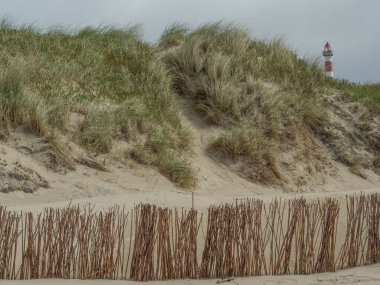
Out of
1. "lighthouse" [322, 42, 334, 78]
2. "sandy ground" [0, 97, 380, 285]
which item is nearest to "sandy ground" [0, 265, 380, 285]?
"sandy ground" [0, 97, 380, 285]

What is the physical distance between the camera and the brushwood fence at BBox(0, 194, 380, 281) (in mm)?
5422

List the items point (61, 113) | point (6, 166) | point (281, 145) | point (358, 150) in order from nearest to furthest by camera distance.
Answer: point (6, 166)
point (61, 113)
point (281, 145)
point (358, 150)

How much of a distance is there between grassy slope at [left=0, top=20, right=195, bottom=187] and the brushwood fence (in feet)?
11.0

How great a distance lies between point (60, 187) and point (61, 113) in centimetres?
128

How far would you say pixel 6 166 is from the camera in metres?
8.09

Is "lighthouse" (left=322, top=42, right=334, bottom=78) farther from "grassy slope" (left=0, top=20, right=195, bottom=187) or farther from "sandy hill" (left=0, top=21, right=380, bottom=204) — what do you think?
"grassy slope" (left=0, top=20, right=195, bottom=187)

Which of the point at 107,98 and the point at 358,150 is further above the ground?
the point at 107,98

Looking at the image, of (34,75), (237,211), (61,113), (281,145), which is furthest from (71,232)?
(281,145)

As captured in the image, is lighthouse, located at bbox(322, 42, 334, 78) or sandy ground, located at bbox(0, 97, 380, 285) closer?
sandy ground, located at bbox(0, 97, 380, 285)

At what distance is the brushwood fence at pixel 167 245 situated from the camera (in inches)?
213

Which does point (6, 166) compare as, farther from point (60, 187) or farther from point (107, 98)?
point (107, 98)

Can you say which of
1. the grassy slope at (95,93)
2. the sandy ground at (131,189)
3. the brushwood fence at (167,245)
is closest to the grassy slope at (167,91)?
the grassy slope at (95,93)

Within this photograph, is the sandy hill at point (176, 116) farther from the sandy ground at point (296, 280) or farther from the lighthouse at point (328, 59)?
the sandy ground at point (296, 280)

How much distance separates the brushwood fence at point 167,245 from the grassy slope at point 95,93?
334 centimetres
